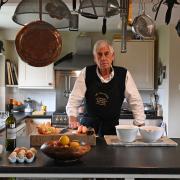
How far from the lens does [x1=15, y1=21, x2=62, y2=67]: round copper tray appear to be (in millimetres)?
2117

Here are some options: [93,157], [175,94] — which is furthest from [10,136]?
[175,94]

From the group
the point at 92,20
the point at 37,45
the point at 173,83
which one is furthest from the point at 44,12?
the point at 173,83

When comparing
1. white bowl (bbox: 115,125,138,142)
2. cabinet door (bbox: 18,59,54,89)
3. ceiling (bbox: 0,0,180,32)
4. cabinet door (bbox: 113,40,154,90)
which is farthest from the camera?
cabinet door (bbox: 18,59,54,89)

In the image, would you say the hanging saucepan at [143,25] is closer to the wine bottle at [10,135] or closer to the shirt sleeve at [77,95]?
the shirt sleeve at [77,95]

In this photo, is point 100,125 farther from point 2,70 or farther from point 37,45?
point 2,70

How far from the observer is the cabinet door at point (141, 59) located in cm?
486

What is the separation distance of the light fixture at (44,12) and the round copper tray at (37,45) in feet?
0.19

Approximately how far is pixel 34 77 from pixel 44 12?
9.74 ft

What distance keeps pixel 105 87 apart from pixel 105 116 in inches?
9.6

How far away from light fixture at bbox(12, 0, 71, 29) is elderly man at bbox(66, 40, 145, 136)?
653mm

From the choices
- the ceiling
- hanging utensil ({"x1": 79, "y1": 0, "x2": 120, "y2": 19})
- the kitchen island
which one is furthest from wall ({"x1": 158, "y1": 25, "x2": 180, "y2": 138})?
the kitchen island

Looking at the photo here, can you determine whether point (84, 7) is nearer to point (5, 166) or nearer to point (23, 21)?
point (23, 21)

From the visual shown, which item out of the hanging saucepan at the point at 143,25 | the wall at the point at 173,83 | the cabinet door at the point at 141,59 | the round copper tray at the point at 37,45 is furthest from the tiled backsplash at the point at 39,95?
the round copper tray at the point at 37,45

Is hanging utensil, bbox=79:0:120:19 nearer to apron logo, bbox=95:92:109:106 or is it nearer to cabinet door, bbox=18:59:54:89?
apron logo, bbox=95:92:109:106
